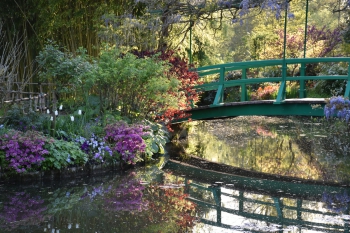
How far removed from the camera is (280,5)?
34.2 ft

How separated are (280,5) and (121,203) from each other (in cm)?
513

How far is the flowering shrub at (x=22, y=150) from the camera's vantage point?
7867mm

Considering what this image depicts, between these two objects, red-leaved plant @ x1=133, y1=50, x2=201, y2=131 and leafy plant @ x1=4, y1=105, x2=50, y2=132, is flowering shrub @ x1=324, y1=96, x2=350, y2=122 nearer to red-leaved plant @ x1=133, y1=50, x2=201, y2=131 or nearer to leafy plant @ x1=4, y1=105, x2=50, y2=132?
red-leaved plant @ x1=133, y1=50, x2=201, y2=131

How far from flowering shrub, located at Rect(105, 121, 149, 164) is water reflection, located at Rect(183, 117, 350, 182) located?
5.66 feet

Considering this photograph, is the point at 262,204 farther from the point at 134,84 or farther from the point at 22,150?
the point at 134,84

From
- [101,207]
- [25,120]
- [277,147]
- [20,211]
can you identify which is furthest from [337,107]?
[20,211]

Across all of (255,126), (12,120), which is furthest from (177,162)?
(255,126)

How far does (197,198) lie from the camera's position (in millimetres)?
7461

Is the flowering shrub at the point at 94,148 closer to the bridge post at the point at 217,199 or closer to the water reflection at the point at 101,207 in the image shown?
the water reflection at the point at 101,207

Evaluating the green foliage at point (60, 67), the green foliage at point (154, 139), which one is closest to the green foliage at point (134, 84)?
the green foliage at point (154, 139)

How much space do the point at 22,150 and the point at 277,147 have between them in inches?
217

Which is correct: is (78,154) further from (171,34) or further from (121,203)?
(171,34)

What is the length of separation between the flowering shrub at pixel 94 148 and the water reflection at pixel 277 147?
2.27m

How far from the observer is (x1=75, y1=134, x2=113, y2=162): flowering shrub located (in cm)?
866
